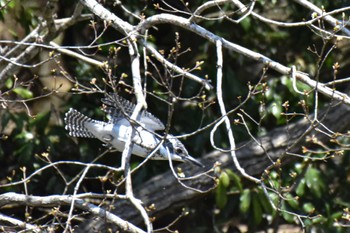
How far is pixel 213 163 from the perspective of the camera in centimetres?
534

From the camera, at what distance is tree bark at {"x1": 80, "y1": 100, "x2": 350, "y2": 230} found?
526cm

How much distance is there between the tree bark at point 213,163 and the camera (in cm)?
526

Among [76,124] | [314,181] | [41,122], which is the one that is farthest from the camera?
[314,181]

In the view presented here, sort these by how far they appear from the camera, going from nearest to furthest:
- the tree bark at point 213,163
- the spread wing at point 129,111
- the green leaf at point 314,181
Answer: the spread wing at point 129,111
the tree bark at point 213,163
the green leaf at point 314,181

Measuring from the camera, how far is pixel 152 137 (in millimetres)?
4348

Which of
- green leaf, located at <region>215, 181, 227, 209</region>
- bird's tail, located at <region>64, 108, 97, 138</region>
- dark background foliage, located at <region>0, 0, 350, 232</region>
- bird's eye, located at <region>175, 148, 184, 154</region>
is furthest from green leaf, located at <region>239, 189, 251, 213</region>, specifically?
bird's tail, located at <region>64, 108, 97, 138</region>

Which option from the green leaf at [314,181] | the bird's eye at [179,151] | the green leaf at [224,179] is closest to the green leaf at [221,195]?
the green leaf at [224,179]

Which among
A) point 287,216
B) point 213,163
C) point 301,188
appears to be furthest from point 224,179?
point 301,188

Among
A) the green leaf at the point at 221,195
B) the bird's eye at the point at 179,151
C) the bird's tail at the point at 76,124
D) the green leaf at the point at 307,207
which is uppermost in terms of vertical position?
the bird's tail at the point at 76,124

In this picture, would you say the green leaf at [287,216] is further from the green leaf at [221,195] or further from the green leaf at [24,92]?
the green leaf at [24,92]

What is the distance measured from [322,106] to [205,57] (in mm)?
923

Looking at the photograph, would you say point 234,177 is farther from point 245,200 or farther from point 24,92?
point 24,92

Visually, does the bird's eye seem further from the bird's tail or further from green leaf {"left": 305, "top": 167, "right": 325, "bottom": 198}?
green leaf {"left": 305, "top": 167, "right": 325, "bottom": 198}

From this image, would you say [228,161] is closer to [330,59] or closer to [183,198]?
[183,198]
